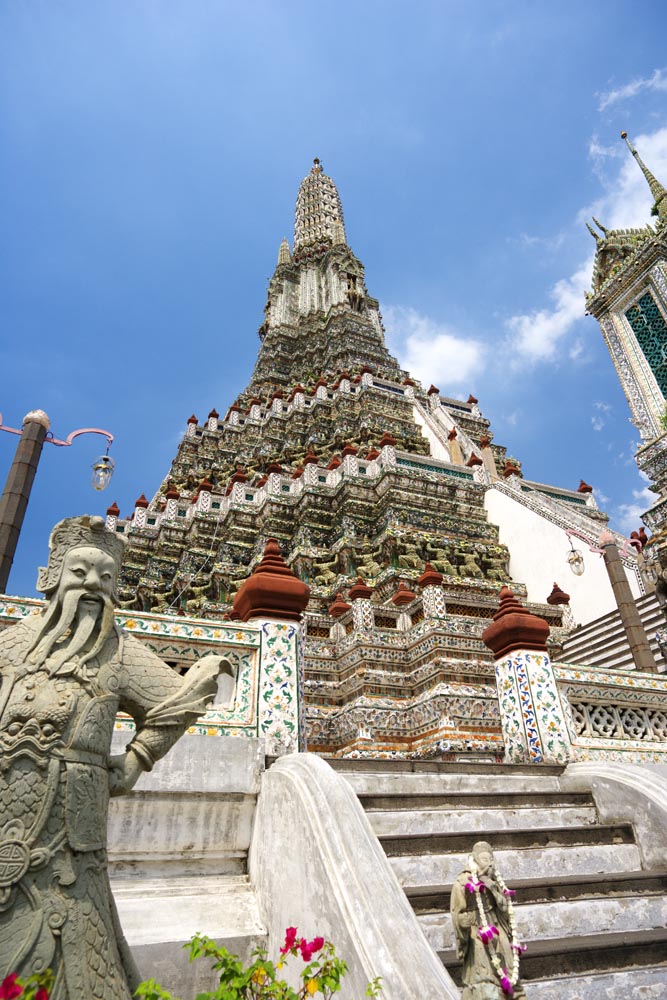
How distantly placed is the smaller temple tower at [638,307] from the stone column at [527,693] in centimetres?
1563

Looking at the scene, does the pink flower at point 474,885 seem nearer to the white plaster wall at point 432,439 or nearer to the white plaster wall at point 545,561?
the white plaster wall at point 545,561

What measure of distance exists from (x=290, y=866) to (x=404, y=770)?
1767mm

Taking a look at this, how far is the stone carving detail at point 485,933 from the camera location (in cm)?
265

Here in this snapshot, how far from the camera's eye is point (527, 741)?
6.01 meters

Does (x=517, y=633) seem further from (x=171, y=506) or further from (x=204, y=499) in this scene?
(x=171, y=506)

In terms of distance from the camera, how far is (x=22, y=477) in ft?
23.3

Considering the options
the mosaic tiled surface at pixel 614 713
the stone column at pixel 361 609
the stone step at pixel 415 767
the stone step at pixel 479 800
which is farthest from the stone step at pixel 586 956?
the stone column at pixel 361 609

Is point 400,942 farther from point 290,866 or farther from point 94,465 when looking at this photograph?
point 94,465

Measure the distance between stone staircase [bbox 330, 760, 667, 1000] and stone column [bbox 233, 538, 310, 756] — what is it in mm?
498

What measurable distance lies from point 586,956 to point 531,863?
2.72 ft

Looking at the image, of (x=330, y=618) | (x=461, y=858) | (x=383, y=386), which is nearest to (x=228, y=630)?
(x=461, y=858)

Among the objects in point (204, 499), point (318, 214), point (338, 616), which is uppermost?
point (318, 214)

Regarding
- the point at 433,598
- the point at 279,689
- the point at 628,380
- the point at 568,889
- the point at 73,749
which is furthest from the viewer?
the point at 628,380

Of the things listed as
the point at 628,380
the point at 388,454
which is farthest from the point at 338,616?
the point at 628,380
